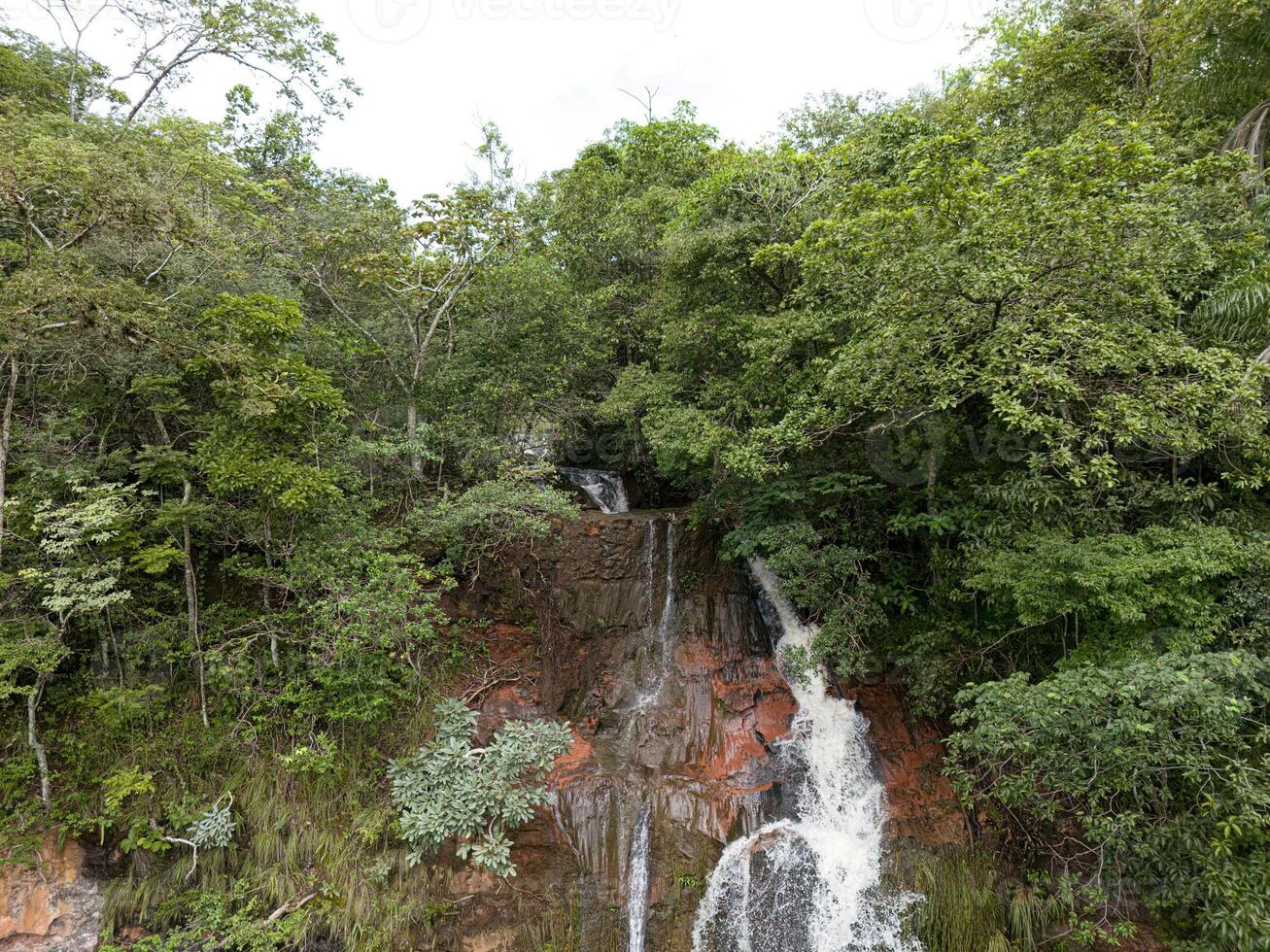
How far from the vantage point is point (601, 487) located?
15.0m

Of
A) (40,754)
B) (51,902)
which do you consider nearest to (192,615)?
(40,754)

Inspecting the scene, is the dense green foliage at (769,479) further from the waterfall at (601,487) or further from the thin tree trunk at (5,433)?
the waterfall at (601,487)

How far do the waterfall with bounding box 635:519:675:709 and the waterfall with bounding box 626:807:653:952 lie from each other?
2.04 meters

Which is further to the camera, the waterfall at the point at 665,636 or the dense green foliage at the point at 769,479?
the waterfall at the point at 665,636

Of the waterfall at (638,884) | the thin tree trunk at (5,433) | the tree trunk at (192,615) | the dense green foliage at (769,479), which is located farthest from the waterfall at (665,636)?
the thin tree trunk at (5,433)

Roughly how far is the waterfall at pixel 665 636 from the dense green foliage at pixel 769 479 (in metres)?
1.42

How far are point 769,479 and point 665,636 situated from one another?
361cm

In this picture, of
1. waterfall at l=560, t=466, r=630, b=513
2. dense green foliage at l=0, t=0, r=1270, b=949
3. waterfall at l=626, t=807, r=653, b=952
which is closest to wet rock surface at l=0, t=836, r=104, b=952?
dense green foliage at l=0, t=0, r=1270, b=949

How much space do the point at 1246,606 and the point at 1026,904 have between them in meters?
4.61

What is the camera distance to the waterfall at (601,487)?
14.6 meters

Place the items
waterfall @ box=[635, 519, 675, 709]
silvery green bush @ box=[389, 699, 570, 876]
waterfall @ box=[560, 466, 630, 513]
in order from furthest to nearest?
waterfall @ box=[560, 466, 630, 513] < waterfall @ box=[635, 519, 675, 709] < silvery green bush @ box=[389, 699, 570, 876]

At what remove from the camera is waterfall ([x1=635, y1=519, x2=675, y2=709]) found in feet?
33.1

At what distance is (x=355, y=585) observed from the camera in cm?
807

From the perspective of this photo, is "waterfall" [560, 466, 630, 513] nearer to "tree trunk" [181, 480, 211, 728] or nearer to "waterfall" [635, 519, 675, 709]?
"waterfall" [635, 519, 675, 709]
